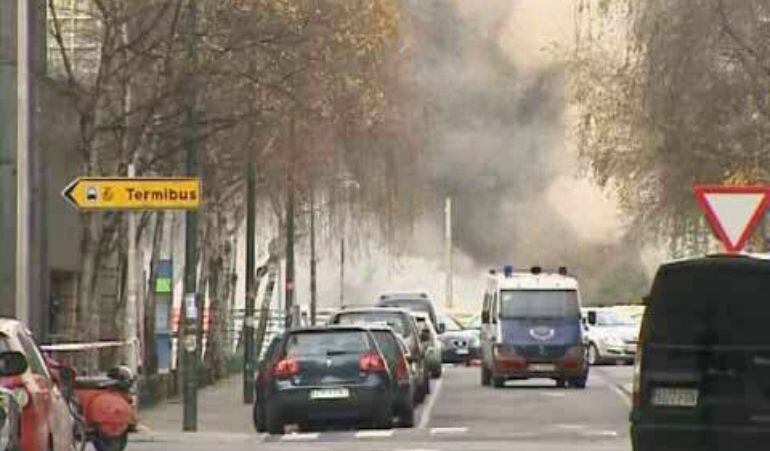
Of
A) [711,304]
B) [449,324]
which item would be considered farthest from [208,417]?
[449,324]

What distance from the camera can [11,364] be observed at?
14609 mm

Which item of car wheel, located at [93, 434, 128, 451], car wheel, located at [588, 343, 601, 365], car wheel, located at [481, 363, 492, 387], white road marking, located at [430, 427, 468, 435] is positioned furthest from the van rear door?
car wheel, located at [588, 343, 601, 365]

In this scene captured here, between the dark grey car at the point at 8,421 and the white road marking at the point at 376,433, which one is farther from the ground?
the dark grey car at the point at 8,421

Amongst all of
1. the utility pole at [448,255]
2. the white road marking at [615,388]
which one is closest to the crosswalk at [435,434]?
the white road marking at [615,388]

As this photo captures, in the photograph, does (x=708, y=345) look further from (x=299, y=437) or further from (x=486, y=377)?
(x=486, y=377)

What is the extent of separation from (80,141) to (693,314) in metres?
17.7

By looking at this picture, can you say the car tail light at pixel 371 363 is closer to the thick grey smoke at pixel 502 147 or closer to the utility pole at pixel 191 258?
the utility pole at pixel 191 258

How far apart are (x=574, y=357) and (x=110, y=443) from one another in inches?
856

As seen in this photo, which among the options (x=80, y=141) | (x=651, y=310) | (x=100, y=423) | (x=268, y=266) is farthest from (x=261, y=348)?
(x=651, y=310)

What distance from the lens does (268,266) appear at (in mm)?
47781

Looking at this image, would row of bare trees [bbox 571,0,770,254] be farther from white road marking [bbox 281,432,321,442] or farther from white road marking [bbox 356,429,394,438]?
white road marking [bbox 281,432,321,442]

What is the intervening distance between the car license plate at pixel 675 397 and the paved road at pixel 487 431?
7033 millimetres

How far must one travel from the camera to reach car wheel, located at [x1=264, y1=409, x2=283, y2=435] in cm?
2783

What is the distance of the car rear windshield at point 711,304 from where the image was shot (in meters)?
16.0
